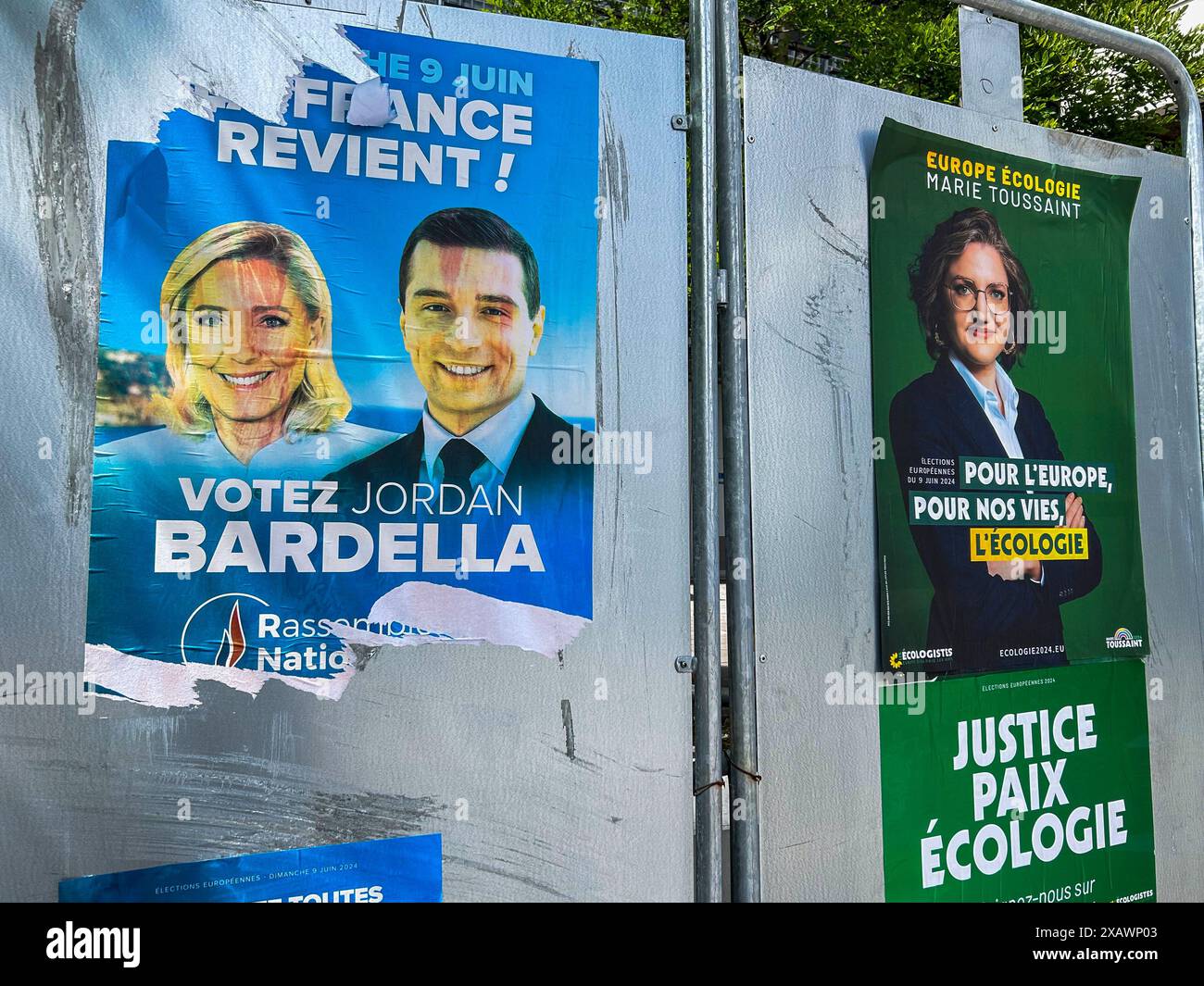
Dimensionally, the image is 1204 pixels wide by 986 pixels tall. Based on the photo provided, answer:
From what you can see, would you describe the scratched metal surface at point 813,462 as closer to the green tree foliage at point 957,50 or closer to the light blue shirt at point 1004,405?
the light blue shirt at point 1004,405

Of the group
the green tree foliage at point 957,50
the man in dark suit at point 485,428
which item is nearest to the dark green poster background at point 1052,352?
the man in dark suit at point 485,428

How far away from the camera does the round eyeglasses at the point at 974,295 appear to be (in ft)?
9.08

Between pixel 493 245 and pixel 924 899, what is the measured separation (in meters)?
1.93

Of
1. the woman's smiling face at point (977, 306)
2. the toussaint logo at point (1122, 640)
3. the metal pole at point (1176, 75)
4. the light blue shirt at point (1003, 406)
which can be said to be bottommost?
the toussaint logo at point (1122, 640)

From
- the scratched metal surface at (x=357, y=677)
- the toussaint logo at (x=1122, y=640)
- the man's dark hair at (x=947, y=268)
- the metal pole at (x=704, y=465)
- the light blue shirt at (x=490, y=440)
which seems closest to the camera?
the scratched metal surface at (x=357, y=677)

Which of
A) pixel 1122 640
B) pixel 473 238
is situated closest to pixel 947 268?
pixel 1122 640

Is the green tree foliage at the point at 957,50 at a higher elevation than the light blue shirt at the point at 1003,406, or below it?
higher

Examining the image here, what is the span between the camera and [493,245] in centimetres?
226

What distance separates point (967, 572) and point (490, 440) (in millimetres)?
1343

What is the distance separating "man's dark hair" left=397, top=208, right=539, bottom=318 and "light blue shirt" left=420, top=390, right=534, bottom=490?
23 centimetres

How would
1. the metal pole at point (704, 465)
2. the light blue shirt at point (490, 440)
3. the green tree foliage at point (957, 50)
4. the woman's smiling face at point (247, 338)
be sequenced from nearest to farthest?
the woman's smiling face at point (247, 338) → the light blue shirt at point (490, 440) → the metal pole at point (704, 465) → the green tree foliage at point (957, 50)

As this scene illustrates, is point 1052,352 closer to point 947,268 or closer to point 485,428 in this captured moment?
point 947,268

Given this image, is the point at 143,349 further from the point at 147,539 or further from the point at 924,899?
the point at 924,899
